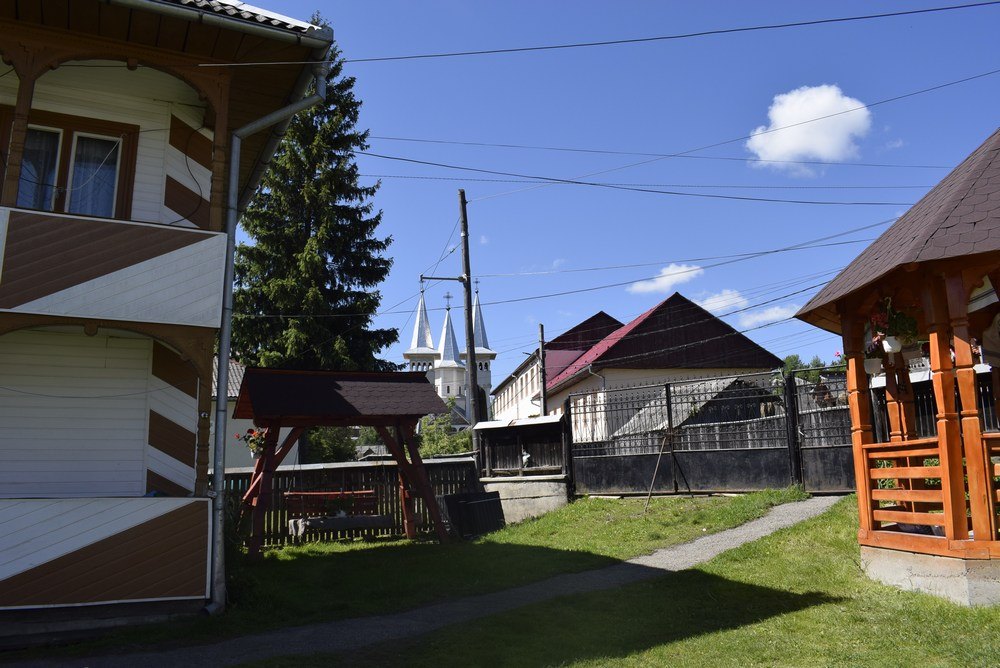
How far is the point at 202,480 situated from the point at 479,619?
3572 millimetres

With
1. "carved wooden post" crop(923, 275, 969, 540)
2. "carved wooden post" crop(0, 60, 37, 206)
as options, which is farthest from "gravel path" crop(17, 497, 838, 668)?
"carved wooden post" crop(0, 60, 37, 206)

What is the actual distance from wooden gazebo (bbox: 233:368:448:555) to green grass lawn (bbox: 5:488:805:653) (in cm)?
119

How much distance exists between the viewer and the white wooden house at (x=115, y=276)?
836cm

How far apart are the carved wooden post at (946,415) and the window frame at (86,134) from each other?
9.31 m

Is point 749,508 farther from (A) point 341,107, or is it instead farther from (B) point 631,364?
(B) point 631,364

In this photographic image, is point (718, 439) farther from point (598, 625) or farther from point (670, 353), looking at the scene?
point (670, 353)

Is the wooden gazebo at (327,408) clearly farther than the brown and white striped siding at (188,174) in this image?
Yes

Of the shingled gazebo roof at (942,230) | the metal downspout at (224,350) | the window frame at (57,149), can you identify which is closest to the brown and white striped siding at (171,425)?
the metal downspout at (224,350)

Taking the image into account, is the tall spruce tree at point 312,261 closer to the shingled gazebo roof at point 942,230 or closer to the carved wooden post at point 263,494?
the carved wooden post at point 263,494

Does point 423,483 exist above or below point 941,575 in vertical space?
above

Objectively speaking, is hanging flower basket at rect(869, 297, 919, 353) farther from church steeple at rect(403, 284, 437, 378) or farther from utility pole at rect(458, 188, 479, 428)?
church steeple at rect(403, 284, 437, 378)

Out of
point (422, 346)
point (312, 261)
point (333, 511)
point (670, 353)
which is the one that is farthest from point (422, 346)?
point (333, 511)

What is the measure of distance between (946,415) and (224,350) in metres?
7.91

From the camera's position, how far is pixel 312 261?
27.6m
